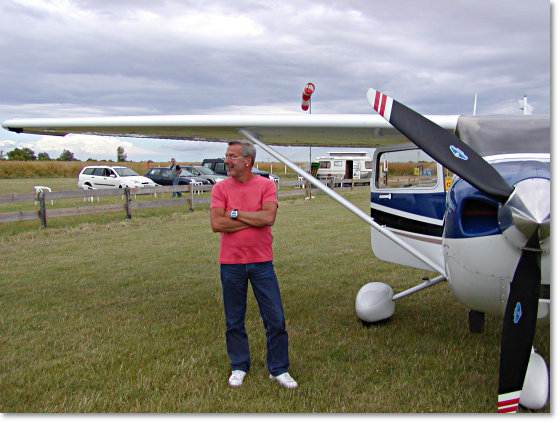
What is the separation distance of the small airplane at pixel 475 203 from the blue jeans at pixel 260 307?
120 centimetres

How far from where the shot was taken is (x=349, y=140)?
5703 mm

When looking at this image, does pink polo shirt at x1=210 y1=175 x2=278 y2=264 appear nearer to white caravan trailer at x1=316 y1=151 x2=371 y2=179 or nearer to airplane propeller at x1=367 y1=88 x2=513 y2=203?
airplane propeller at x1=367 y1=88 x2=513 y2=203

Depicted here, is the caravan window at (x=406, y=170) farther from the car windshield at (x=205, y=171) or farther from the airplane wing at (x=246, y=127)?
the car windshield at (x=205, y=171)

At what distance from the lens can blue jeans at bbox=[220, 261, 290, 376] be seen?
3.71 m

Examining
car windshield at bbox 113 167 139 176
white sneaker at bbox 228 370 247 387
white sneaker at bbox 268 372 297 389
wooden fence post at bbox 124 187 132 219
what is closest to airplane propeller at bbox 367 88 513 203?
white sneaker at bbox 268 372 297 389

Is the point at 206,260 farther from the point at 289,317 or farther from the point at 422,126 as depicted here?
the point at 422,126

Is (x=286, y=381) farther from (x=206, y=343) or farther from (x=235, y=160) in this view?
(x=235, y=160)

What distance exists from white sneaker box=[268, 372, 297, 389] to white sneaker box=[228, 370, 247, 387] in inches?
9.8

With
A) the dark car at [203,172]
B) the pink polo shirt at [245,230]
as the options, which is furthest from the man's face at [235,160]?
the dark car at [203,172]

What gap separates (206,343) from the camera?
15.2ft

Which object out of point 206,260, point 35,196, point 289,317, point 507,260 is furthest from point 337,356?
point 35,196

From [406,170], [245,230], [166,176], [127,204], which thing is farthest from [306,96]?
[166,176]

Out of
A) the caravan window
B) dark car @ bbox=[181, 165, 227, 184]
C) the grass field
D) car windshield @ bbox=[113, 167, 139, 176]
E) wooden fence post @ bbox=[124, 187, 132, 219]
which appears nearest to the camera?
the grass field

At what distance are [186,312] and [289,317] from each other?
3.88 ft
